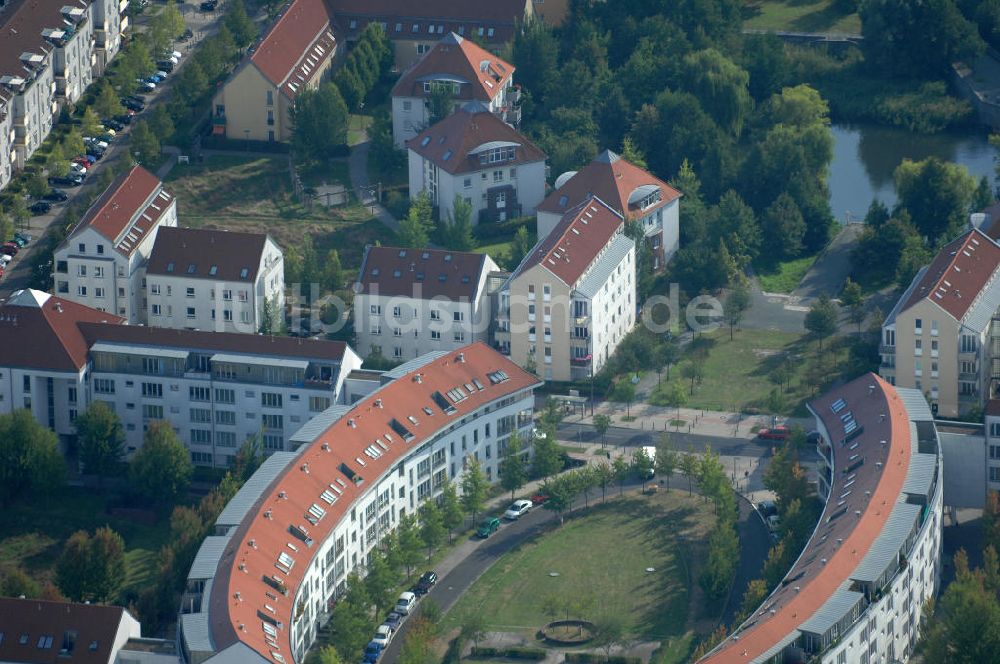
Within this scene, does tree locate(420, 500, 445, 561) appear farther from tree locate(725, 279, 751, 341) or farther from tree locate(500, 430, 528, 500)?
tree locate(725, 279, 751, 341)

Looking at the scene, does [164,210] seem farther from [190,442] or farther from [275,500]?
[275,500]

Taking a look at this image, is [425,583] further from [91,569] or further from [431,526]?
[91,569]

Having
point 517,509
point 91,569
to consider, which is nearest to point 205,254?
point 517,509

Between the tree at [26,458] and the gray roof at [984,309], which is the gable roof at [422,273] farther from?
the gray roof at [984,309]

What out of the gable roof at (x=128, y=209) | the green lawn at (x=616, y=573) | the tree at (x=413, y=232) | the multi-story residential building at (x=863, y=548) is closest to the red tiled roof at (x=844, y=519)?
the multi-story residential building at (x=863, y=548)

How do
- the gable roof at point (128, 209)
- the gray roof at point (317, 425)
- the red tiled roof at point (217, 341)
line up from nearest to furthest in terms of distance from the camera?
the gray roof at point (317, 425)
the red tiled roof at point (217, 341)
the gable roof at point (128, 209)

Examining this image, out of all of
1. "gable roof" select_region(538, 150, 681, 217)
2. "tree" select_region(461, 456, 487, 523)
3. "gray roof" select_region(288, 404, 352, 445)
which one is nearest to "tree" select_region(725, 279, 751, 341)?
"gable roof" select_region(538, 150, 681, 217)
